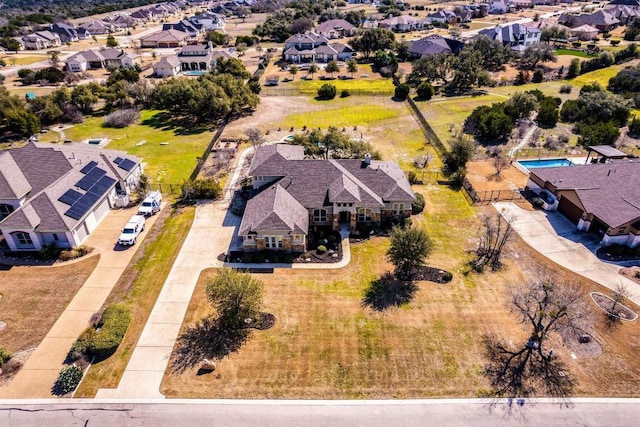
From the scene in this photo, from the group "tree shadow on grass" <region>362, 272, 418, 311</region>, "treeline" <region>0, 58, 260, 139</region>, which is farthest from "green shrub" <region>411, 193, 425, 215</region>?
"treeline" <region>0, 58, 260, 139</region>

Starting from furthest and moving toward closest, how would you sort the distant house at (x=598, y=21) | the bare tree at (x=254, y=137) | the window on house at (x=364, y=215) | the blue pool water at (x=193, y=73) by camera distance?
the distant house at (x=598, y=21), the blue pool water at (x=193, y=73), the bare tree at (x=254, y=137), the window on house at (x=364, y=215)

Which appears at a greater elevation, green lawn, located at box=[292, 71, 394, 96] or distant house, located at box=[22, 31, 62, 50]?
distant house, located at box=[22, 31, 62, 50]

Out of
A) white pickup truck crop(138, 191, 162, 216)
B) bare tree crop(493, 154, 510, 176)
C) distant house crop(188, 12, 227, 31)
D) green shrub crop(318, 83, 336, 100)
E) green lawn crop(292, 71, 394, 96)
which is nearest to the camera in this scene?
white pickup truck crop(138, 191, 162, 216)

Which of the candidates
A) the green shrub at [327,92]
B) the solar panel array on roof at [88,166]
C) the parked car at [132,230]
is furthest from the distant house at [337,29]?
the parked car at [132,230]

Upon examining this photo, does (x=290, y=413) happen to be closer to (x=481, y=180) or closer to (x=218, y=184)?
(x=218, y=184)

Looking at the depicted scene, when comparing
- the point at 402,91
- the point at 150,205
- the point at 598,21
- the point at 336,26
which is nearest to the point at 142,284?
the point at 150,205

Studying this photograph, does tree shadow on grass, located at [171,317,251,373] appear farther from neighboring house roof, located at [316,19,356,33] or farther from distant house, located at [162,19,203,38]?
distant house, located at [162,19,203,38]

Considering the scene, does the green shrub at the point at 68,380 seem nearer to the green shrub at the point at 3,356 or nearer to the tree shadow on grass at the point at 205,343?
the green shrub at the point at 3,356
